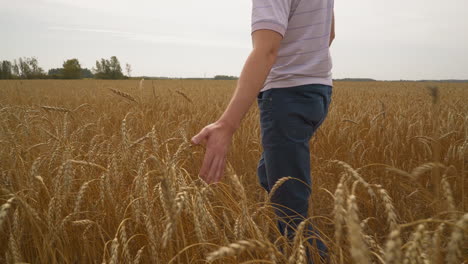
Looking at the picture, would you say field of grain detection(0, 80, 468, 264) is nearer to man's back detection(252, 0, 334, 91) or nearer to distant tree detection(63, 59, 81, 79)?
man's back detection(252, 0, 334, 91)

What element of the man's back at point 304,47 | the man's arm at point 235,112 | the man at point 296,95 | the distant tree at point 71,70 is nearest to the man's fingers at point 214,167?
the man's arm at point 235,112

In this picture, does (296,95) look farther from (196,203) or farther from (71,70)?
(71,70)

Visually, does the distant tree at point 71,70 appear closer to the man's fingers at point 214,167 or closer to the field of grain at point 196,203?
the field of grain at point 196,203

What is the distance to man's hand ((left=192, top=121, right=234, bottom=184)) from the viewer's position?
864 mm

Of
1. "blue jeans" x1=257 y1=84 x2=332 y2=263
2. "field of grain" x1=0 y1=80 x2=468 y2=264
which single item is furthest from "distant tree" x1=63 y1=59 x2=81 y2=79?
"blue jeans" x1=257 y1=84 x2=332 y2=263

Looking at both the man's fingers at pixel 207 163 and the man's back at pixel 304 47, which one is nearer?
the man's fingers at pixel 207 163

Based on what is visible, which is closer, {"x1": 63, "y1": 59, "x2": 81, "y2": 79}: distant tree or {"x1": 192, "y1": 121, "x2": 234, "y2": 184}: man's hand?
{"x1": 192, "y1": 121, "x2": 234, "y2": 184}: man's hand

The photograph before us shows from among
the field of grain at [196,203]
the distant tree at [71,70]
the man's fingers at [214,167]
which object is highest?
the distant tree at [71,70]

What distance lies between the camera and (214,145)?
87 centimetres

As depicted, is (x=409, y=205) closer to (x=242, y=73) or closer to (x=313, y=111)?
(x=313, y=111)

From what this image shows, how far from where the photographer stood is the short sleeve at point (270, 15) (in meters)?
0.89

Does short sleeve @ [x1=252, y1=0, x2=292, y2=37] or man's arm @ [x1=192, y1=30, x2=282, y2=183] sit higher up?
short sleeve @ [x1=252, y1=0, x2=292, y2=37]

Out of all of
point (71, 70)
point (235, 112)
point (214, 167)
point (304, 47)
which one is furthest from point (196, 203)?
point (71, 70)

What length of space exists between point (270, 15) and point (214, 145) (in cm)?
45
